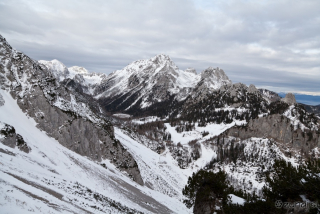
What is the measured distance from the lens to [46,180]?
22.8 meters

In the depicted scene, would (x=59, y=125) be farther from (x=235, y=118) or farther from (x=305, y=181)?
(x=235, y=118)

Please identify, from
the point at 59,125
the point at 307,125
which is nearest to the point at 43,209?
the point at 59,125

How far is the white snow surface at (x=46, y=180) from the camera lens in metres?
15.1

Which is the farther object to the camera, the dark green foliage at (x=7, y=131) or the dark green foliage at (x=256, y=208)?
the dark green foliage at (x=7, y=131)

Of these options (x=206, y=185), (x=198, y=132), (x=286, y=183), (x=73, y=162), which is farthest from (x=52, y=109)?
(x=198, y=132)

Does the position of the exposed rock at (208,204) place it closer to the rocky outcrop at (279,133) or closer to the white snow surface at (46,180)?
the white snow surface at (46,180)

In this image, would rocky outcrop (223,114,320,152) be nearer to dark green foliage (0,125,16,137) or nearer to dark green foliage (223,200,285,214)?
dark green foliage (223,200,285,214)

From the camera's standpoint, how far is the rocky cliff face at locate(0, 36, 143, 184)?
4247cm

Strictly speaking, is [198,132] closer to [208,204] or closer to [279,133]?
[279,133]

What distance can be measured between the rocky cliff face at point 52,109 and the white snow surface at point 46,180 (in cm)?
210

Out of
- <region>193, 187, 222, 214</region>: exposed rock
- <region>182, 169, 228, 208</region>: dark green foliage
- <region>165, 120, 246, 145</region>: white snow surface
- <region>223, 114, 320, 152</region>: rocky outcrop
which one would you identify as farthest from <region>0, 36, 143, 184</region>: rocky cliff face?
<region>223, 114, 320, 152</region>: rocky outcrop

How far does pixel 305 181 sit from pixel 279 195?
2349 mm

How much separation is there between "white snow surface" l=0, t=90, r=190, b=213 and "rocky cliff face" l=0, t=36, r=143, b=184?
6.87ft

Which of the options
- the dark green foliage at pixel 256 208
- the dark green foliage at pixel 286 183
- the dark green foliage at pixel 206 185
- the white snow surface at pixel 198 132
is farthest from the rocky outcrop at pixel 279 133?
the dark green foliage at pixel 256 208
